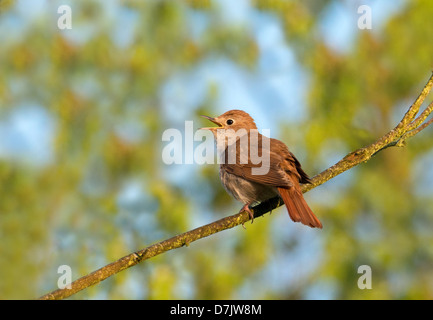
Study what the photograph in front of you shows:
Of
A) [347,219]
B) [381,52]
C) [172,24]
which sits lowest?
[347,219]

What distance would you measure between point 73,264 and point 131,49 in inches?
290

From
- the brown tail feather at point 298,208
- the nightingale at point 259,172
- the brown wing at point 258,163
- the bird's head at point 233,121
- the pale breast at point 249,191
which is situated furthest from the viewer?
the bird's head at point 233,121

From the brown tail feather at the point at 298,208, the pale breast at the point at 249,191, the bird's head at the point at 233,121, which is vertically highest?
the bird's head at the point at 233,121

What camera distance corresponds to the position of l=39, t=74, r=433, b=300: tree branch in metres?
3.86

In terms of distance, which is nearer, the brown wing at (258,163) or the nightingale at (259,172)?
the nightingale at (259,172)

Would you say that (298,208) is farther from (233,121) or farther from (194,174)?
(194,174)

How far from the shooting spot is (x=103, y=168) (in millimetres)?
12555

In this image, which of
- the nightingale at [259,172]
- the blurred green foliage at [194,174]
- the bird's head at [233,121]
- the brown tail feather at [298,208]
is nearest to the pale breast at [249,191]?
the nightingale at [259,172]

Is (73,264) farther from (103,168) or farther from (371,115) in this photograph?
(371,115)

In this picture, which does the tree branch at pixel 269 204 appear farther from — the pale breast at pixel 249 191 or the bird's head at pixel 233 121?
the bird's head at pixel 233 121

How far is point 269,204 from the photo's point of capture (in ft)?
19.2

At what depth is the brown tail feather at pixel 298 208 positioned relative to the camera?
16.2ft

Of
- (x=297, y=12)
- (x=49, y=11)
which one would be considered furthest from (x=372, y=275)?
(x=49, y=11)

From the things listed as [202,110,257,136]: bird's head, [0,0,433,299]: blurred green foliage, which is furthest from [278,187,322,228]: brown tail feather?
[0,0,433,299]: blurred green foliage
